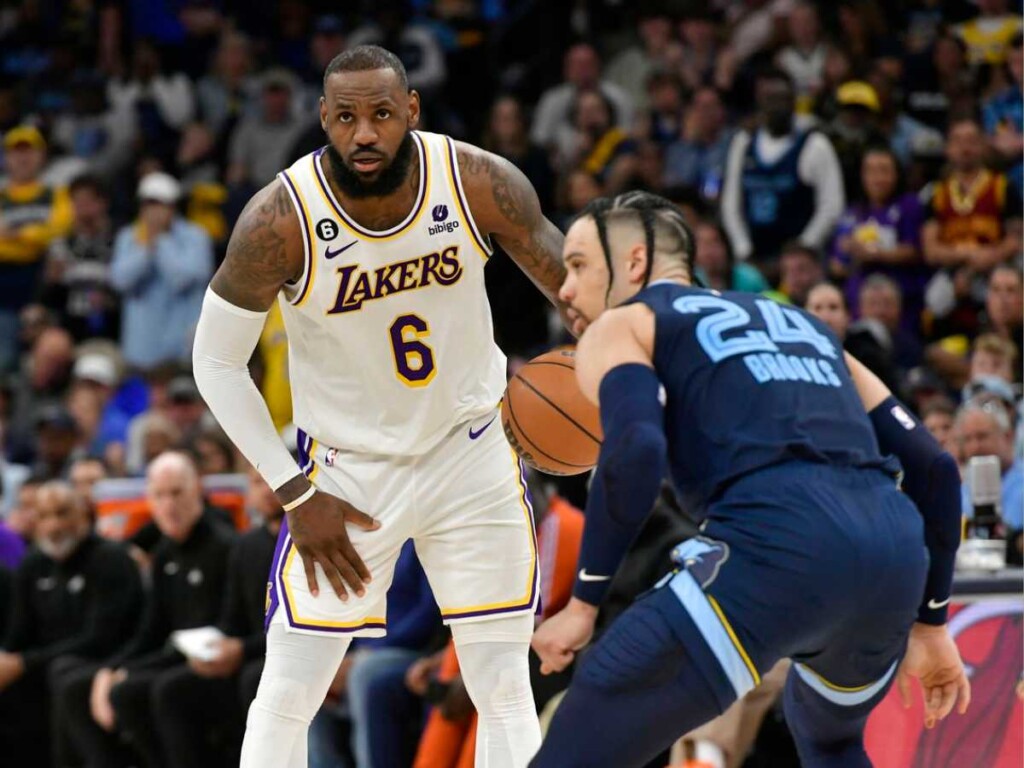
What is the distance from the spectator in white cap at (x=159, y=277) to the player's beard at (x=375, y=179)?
772 cm

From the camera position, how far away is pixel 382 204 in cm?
514

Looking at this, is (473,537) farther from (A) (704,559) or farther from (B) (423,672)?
(B) (423,672)

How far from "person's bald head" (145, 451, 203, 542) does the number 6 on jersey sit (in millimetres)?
4144

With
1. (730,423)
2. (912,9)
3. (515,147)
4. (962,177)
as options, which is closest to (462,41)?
(515,147)

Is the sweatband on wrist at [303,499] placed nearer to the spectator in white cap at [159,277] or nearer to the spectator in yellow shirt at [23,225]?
the spectator in white cap at [159,277]

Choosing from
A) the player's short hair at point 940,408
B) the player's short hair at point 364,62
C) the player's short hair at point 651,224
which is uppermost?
the player's short hair at point 364,62

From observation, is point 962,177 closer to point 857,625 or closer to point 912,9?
point 912,9

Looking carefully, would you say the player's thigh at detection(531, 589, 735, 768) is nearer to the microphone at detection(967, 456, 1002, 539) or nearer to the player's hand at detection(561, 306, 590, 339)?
the player's hand at detection(561, 306, 590, 339)

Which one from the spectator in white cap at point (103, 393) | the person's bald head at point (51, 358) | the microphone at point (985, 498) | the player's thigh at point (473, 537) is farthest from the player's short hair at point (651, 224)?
the person's bald head at point (51, 358)

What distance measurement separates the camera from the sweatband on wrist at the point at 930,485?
14.2 ft

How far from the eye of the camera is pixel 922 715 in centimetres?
598

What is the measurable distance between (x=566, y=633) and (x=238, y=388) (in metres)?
1.63

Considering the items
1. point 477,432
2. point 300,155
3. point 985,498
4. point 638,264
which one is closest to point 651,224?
point 638,264

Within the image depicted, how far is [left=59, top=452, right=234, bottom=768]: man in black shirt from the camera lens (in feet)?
29.5
